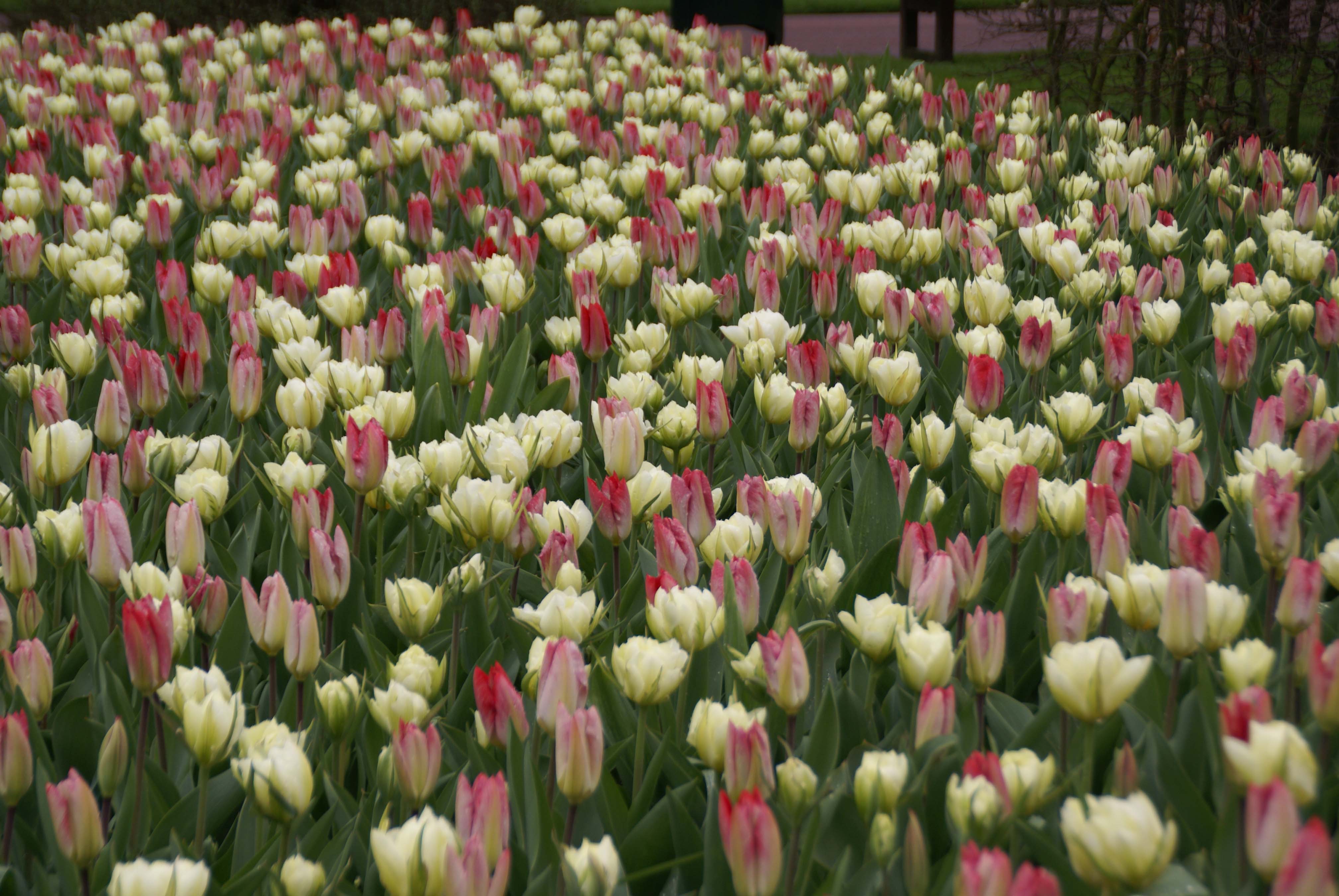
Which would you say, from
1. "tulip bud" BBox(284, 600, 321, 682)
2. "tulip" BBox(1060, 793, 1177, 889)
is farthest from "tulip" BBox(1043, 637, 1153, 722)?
"tulip bud" BBox(284, 600, 321, 682)

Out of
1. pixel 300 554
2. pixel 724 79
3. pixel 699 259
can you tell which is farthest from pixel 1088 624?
pixel 724 79

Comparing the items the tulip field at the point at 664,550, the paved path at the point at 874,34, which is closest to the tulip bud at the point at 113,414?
the tulip field at the point at 664,550

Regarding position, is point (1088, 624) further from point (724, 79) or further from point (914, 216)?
point (724, 79)

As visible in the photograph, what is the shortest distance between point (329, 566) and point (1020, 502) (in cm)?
95

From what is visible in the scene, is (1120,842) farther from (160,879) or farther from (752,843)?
(160,879)

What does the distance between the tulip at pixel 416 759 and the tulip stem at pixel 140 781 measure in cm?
33

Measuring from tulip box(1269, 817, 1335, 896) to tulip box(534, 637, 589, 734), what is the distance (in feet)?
2.22

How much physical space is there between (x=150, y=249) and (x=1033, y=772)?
3308 mm

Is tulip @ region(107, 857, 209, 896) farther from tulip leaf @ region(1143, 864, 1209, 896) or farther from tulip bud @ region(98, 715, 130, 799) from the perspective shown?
tulip leaf @ region(1143, 864, 1209, 896)

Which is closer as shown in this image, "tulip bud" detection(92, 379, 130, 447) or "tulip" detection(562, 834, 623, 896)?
"tulip" detection(562, 834, 623, 896)

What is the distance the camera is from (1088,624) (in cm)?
156

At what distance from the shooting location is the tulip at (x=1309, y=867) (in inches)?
37.3

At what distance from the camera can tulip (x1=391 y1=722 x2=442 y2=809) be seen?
1312 mm

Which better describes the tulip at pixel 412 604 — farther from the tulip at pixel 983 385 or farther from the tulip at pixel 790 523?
the tulip at pixel 983 385
